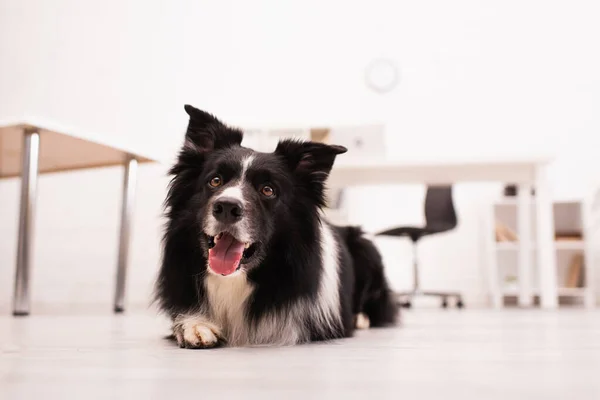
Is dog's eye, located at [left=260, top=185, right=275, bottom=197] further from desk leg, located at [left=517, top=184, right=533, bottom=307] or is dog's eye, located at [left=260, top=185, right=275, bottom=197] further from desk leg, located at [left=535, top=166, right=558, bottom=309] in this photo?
desk leg, located at [left=517, top=184, right=533, bottom=307]

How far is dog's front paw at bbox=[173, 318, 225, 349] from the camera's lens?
1689mm

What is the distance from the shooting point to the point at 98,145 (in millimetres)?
3793

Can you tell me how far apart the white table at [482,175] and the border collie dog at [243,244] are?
2673mm

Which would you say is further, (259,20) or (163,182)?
(259,20)

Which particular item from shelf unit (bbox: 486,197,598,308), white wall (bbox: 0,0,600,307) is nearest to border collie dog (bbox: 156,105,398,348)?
shelf unit (bbox: 486,197,598,308)

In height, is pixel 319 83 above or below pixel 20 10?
below

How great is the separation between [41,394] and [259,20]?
7.69 metres

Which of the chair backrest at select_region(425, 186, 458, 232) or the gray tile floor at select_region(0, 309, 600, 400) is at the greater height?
the chair backrest at select_region(425, 186, 458, 232)

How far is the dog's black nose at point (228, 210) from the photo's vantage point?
5.29 feet

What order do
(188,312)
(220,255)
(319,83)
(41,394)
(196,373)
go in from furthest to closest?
1. (319,83)
2. (188,312)
3. (220,255)
4. (196,373)
5. (41,394)

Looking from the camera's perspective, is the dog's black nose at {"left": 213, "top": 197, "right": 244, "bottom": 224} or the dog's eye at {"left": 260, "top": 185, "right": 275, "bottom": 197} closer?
the dog's black nose at {"left": 213, "top": 197, "right": 244, "bottom": 224}

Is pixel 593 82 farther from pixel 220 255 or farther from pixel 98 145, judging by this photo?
pixel 220 255

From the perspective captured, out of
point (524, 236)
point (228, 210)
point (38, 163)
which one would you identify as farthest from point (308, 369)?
point (524, 236)

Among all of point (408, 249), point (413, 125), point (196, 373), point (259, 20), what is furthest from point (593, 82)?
point (196, 373)
